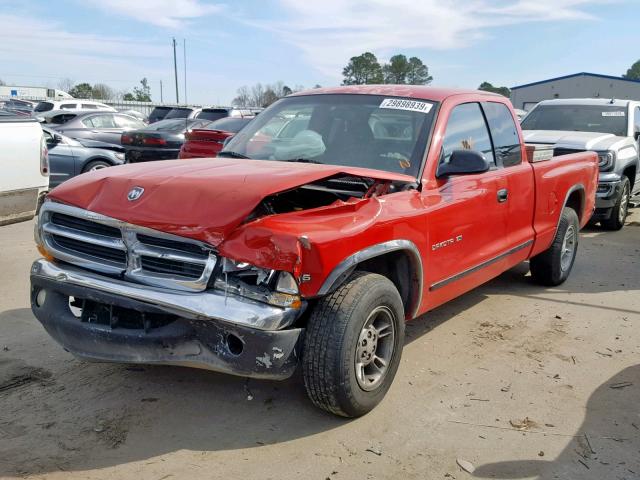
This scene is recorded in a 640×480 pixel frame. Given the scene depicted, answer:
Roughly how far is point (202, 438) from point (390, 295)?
4.19 ft

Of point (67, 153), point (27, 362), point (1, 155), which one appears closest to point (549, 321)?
point (27, 362)

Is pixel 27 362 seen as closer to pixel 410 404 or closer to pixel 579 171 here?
pixel 410 404

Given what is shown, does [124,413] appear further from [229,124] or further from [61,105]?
[61,105]

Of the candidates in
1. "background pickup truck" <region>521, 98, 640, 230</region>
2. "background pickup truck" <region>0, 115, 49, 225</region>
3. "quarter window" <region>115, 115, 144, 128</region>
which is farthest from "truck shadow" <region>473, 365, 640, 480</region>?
"quarter window" <region>115, 115, 144, 128</region>

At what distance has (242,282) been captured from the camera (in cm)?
296

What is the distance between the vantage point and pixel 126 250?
316 cm

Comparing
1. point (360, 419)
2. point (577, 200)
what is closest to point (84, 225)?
point (360, 419)

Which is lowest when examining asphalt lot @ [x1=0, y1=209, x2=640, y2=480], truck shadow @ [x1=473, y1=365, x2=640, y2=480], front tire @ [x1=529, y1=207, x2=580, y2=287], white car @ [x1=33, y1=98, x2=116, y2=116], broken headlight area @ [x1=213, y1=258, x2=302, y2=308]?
truck shadow @ [x1=473, y1=365, x2=640, y2=480]

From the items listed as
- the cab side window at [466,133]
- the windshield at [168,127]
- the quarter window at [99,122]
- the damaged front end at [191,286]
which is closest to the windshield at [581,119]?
the cab side window at [466,133]

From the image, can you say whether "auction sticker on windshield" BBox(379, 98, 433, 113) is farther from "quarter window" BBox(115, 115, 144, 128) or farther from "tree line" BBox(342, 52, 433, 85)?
"tree line" BBox(342, 52, 433, 85)

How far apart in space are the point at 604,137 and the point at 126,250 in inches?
327

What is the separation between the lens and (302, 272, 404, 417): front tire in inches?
121

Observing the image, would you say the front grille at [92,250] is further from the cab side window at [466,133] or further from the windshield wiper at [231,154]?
the cab side window at [466,133]

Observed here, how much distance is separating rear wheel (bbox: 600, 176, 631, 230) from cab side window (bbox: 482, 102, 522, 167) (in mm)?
4560
